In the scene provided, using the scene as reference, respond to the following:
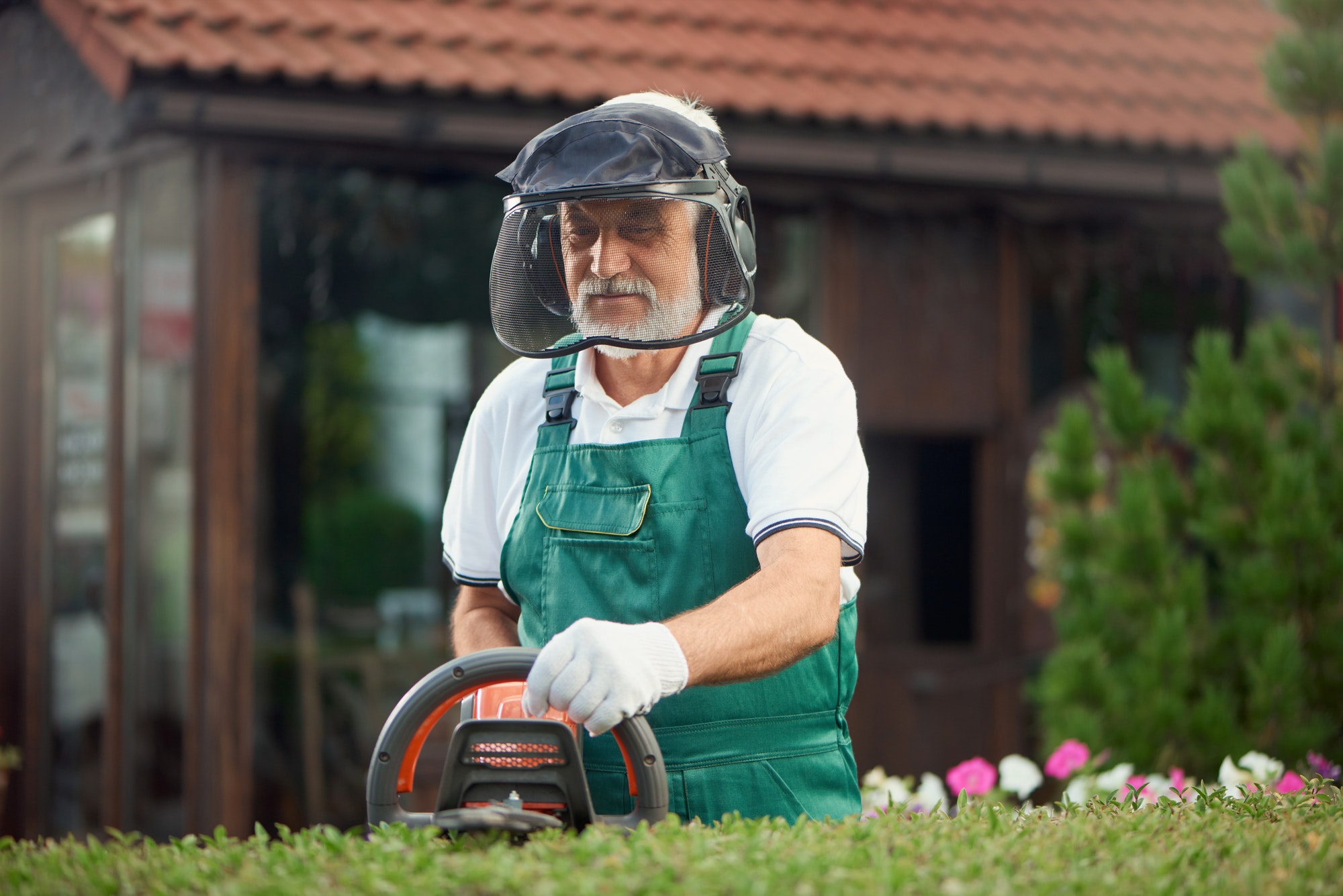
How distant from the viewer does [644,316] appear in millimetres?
2283

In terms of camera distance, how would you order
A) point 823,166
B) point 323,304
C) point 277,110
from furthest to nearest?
point 323,304 < point 823,166 < point 277,110

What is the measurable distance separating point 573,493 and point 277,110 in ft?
9.62

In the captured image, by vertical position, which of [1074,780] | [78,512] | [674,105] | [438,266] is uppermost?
[438,266]

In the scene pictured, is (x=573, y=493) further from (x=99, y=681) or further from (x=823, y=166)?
(x=99, y=681)

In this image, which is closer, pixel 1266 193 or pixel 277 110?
pixel 1266 193

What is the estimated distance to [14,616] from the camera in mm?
5891

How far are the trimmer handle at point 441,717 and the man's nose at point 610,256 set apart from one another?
73cm

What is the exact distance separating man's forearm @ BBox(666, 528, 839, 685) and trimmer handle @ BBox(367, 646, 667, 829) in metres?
0.12

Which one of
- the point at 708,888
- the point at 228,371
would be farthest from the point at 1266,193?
the point at 708,888

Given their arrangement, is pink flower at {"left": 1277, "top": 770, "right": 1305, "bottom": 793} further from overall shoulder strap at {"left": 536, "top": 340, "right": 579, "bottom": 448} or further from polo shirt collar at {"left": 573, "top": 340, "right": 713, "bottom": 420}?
overall shoulder strap at {"left": 536, "top": 340, "right": 579, "bottom": 448}

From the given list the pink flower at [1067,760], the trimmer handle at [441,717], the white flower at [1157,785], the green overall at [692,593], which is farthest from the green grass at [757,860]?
the pink flower at [1067,760]

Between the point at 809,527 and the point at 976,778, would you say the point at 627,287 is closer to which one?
the point at 809,527

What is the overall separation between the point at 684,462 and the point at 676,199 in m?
0.40

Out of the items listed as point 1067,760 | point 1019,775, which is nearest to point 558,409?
point 1019,775
